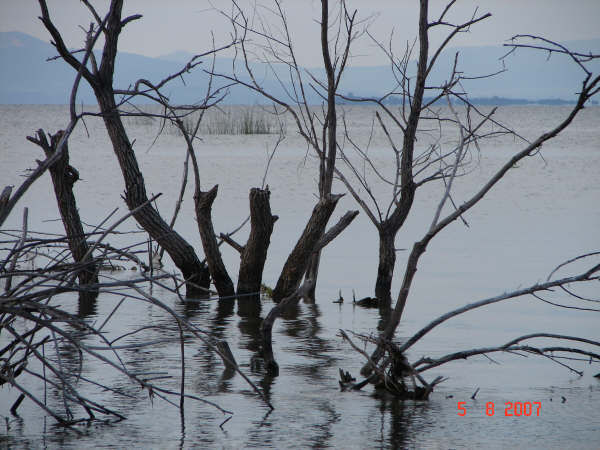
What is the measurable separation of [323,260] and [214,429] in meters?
6.15

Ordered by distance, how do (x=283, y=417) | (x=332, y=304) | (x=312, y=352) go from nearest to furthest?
(x=283, y=417) < (x=312, y=352) < (x=332, y=304)

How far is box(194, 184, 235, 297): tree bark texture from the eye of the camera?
781 cm

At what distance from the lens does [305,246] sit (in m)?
7.39

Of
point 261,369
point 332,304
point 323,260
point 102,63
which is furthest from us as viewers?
point 323,260

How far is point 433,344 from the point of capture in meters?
6.44

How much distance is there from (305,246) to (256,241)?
1.64 feet

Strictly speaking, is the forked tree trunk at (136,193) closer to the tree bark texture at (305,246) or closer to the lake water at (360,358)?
the lake water at (360,358)

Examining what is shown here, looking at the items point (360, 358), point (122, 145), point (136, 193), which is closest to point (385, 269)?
point (360, 358)

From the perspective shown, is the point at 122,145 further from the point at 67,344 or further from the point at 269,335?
the point at 269,335

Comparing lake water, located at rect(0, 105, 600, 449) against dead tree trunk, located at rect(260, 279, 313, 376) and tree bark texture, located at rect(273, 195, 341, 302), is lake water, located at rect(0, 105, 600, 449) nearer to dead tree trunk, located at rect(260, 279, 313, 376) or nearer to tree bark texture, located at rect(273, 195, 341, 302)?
dead tree trunk, located at rect(260, 279, 313, 376)

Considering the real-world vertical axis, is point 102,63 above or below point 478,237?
above

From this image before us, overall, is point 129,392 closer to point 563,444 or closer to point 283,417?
point 283,417

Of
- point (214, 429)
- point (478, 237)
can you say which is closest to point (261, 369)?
point (214, 429)
